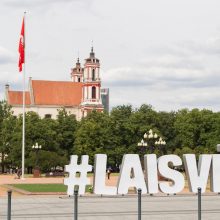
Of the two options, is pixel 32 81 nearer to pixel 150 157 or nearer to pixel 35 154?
pixel 35 154

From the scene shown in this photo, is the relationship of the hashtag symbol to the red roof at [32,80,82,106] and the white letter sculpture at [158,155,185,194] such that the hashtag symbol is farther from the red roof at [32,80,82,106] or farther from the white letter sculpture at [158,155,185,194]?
the red roof at [32,80,82,106]

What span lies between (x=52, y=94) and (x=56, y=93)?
1.44m

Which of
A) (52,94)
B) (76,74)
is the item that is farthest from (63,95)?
(76,74)

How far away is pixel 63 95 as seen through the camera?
138125 millimetres

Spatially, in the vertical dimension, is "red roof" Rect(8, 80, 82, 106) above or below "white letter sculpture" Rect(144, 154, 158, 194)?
above

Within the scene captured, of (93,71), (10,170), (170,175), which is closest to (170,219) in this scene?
(170,175)

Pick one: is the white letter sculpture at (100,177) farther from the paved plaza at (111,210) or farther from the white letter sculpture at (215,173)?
the white letter sculpture at (215,173)

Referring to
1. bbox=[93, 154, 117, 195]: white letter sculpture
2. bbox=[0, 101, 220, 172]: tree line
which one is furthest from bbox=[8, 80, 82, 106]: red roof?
bbox=[93, 154, 117, 195]: white letter sculpture

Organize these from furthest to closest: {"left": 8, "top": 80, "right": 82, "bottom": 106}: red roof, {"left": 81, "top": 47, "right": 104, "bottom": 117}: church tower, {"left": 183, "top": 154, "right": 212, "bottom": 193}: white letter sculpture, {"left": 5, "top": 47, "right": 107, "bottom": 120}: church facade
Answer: {"left": 8, "top": 80, "right": 82, "bottom": 106}: red roof, {"left": 5, "top": 47, "right": 107, "bottom": 120}: church facade, {"left": 81, "top": 47, "right": 104, "bottom": 117}: church tower, {"left": 183, "top": 154, "right": 212, "bottom": 193}: white letter sculpture

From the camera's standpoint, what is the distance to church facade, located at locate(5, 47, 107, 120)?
132 m

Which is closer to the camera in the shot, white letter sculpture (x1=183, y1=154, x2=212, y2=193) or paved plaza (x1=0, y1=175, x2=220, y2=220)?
paved plaza (x1=0, y1=175, x2=220, y2=220)

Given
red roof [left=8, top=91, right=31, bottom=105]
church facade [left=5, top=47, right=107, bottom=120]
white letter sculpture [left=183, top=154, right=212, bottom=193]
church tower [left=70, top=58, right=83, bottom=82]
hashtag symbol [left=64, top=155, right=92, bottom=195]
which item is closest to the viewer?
hashtag symbol [left=64, top=155, right=92, bottom=195]

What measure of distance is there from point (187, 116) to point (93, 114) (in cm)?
1761

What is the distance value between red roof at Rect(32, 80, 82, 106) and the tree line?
34.8 meters
